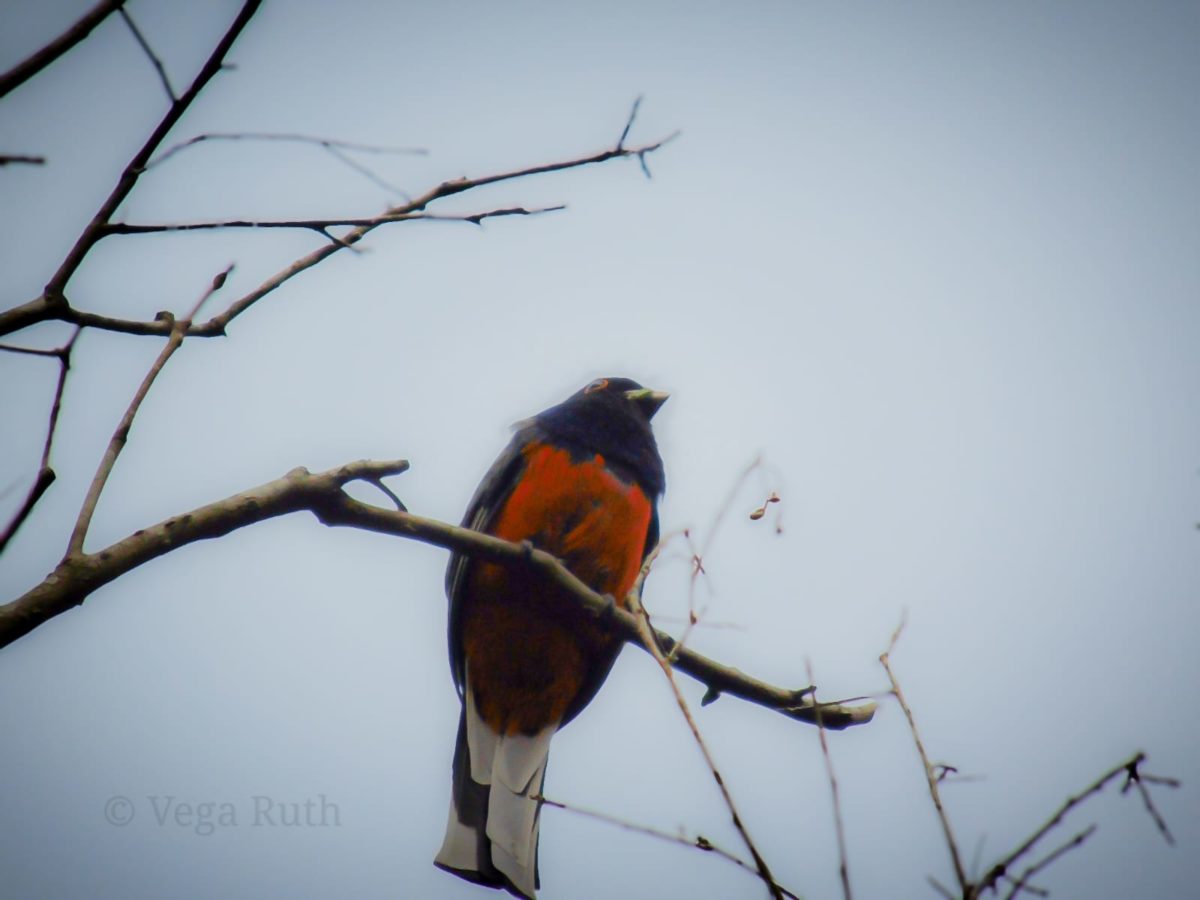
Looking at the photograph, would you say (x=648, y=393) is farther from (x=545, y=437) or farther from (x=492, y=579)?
(x=492, y=579)

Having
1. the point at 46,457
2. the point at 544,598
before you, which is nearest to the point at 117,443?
the point at 46,457

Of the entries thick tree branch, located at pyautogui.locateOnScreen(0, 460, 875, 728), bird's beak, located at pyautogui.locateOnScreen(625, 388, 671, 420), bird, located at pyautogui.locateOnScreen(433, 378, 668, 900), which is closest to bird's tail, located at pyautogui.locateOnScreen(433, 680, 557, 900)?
bird, located at pyautogui.locateOnScreen(433, 378, 668, 900)

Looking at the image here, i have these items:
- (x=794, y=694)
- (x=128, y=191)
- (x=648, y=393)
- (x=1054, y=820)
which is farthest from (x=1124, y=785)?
(x=648, y=393)

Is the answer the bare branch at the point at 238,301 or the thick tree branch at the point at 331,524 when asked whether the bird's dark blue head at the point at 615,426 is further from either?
the bare branch at the point at 238,301

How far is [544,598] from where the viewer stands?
4227 mm

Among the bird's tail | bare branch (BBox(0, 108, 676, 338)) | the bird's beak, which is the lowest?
the bird's tail

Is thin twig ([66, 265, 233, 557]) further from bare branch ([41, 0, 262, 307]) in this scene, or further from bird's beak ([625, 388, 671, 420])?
bird's beak ([625, 388, 671, 420])

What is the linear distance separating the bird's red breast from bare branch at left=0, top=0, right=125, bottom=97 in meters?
2.87

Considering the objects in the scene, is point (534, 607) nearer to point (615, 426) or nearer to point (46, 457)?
point (615, 426)

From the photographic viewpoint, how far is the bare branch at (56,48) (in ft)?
5.39

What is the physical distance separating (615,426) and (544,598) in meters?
1.09

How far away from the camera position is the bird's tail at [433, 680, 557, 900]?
3.81 meters

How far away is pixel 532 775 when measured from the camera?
14.4ft

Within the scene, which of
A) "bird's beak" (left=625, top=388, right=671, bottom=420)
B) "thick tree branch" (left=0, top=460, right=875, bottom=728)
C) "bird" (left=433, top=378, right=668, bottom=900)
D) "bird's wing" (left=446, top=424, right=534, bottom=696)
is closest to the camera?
"thick tree branch" (left=0, top=460, right=875, bottom=728)
